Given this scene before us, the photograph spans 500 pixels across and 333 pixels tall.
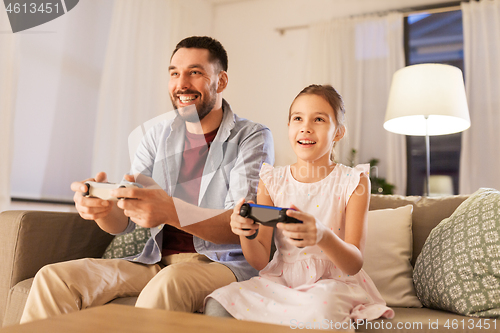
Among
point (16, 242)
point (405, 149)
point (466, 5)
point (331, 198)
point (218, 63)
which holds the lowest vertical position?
point (16, 242)

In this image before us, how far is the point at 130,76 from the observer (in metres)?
2.97

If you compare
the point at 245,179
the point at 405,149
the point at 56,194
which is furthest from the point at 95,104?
the point at 405,149

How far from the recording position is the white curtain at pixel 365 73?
359 cm

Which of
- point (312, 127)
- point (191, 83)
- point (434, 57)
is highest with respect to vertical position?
point (434, 57)

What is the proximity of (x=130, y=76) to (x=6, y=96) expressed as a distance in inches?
38.8

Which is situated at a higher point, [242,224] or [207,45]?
[207,45]

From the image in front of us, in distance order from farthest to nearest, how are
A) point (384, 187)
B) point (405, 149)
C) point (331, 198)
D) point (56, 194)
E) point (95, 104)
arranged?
point (405, 149) → point (384, 187) → point (95, 104) → point (56, 194) → point (331, 198)

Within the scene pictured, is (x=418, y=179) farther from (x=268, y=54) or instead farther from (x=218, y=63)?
(x=218, y=63)

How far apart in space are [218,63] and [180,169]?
45 cm

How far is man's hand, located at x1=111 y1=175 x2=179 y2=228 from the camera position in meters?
1.00

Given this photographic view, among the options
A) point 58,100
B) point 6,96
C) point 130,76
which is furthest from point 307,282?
point 130,76

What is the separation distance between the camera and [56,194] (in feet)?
8.21

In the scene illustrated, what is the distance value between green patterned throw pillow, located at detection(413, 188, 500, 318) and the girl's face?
0.45 meters

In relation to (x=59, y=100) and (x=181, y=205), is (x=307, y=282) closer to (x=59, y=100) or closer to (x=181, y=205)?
(x=181, y=205)
